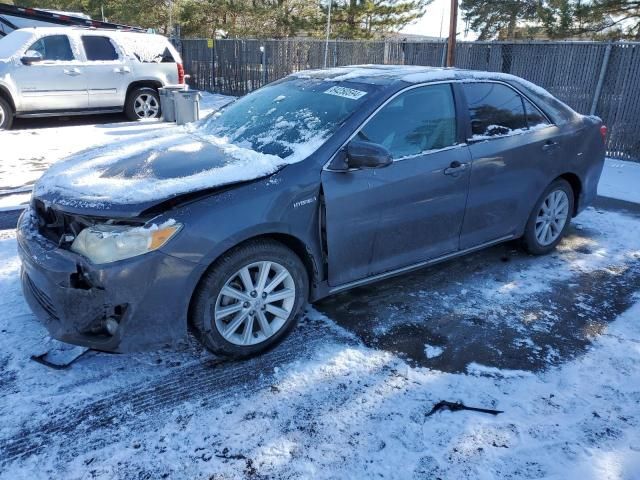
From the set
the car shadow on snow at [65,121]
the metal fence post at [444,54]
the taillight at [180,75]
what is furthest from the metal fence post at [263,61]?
the metal fence post at [444,54]

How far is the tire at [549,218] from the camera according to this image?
4.55m

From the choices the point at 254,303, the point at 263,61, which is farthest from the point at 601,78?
the point at 263,61

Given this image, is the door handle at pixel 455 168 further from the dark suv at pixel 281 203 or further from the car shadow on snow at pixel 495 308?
the car shadow on snow at pixel 495 308

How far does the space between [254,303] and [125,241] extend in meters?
0.81

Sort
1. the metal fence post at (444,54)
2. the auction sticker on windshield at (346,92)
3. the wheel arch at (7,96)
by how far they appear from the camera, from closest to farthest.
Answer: the auction sticker on windshield at (346,92), the wheel arch at (7,96), the metal fence post at (444,54)

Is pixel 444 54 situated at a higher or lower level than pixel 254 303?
higher

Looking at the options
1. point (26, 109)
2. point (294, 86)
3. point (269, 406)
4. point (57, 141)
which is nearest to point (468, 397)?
point (269, 406)

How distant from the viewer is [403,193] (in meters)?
3.45

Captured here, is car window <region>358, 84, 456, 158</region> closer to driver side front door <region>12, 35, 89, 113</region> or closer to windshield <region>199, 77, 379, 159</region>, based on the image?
windshield <region>199, 77, 379, 159</region>

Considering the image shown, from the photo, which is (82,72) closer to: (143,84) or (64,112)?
(64,112)

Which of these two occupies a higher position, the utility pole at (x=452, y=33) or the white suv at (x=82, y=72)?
the utility pole at (x=452, y=33)

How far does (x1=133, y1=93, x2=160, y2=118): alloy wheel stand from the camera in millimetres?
11170

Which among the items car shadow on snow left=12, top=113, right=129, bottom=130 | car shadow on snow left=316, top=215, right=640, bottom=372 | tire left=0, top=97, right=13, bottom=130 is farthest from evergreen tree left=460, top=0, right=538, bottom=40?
tire left=0, top=97, right=13, bottom=130

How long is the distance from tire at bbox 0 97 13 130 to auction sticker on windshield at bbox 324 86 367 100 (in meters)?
8.26
